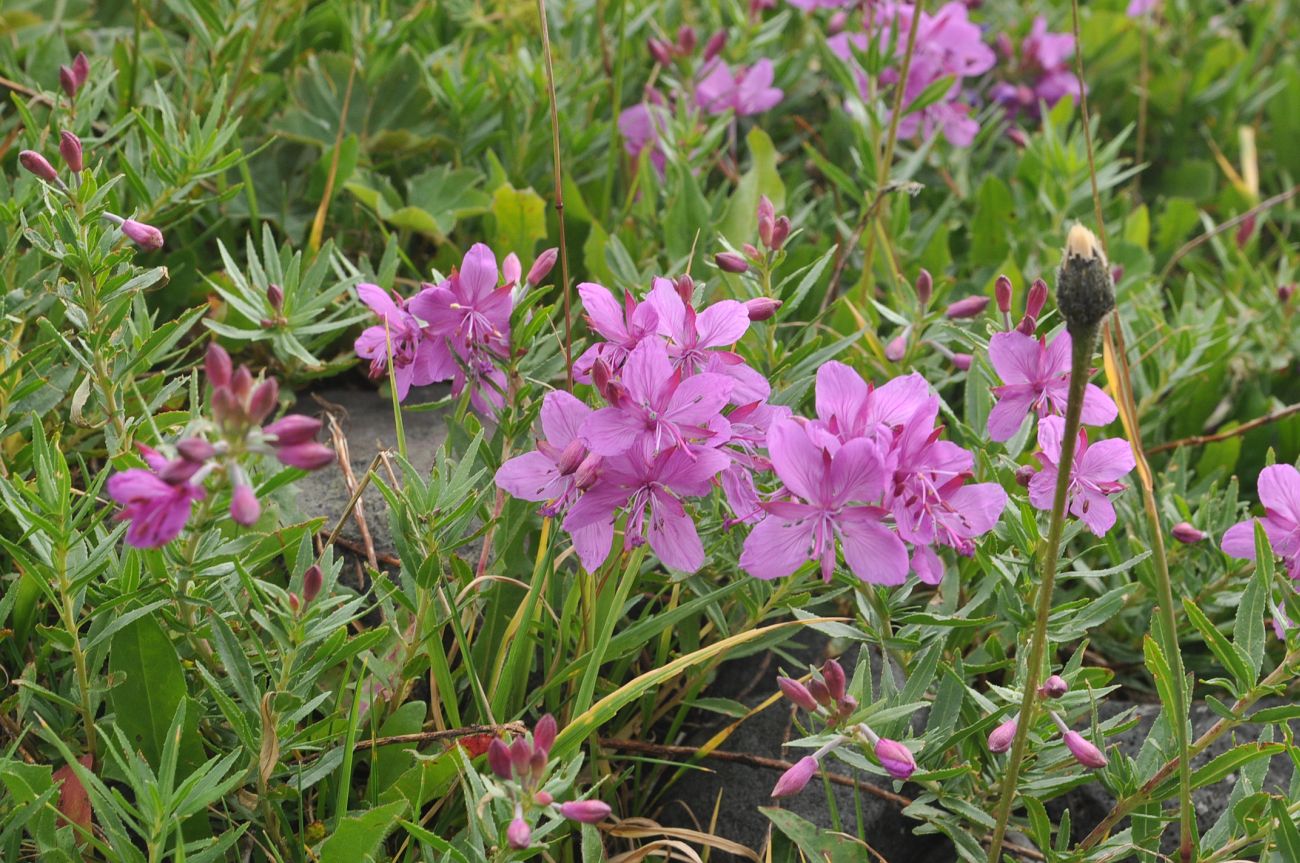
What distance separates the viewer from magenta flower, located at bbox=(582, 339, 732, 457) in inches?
64.9

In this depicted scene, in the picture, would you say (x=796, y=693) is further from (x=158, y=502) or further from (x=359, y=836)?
(x=158, y=502)

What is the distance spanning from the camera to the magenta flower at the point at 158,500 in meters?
1.26

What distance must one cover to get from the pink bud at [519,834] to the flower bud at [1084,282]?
807mm

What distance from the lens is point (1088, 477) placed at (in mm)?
1844

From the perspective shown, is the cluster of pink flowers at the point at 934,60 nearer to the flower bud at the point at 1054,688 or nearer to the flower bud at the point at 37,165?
the flower bud at the point at 1054,688

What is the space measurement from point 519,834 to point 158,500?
532 millimetres

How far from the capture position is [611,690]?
6.75ft

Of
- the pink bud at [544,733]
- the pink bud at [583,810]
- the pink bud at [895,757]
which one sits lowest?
the pink bud at [583,810]

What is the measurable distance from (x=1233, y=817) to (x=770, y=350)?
99 centimetres

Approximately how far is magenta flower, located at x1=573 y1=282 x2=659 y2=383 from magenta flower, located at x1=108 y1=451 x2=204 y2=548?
620 millimetres

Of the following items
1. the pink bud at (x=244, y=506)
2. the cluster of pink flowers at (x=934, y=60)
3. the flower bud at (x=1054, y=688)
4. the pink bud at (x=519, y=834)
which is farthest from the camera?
the cluster of pink flowers at (x=934, y=60)

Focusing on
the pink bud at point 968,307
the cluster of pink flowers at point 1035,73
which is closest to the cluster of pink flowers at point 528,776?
the pink bud at point 968,307

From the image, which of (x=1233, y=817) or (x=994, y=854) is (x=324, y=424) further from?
(x=1233, y=817)

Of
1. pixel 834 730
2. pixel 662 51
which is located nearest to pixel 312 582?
pixel 834 730
